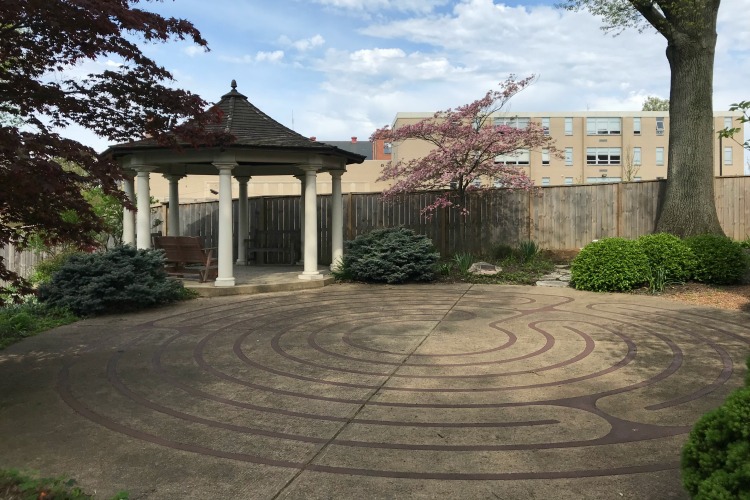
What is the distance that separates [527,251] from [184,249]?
27.8 ft

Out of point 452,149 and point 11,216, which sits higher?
point 452,149

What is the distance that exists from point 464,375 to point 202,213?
14.9m

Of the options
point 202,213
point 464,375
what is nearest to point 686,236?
point 464,375

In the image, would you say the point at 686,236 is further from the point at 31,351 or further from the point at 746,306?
the point at 31,351

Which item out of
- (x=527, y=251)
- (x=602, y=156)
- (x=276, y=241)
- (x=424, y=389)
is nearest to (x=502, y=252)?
(x=527, y=251)

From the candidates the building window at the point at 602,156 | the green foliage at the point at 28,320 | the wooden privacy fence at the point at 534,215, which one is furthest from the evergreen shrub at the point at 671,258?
the building window at the point at 602,156

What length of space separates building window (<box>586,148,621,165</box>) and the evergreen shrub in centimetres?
4463

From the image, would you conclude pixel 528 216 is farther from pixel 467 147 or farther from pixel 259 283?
pixel 259 283

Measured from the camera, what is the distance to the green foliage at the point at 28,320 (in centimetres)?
684

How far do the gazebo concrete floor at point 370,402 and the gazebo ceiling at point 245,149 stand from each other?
3.86 metres

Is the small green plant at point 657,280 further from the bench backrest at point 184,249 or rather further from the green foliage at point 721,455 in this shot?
the bench backrest at point 184,249

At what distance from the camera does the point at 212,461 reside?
10.5 feet

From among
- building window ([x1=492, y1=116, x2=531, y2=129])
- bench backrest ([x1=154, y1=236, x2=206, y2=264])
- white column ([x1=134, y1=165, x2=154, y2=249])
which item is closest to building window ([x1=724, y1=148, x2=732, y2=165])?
building window ([x1=492, y1=116, x2=531, y2=129])

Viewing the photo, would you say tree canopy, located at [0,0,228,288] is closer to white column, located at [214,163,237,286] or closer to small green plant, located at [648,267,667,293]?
white column, located at [214,163,237,286]
